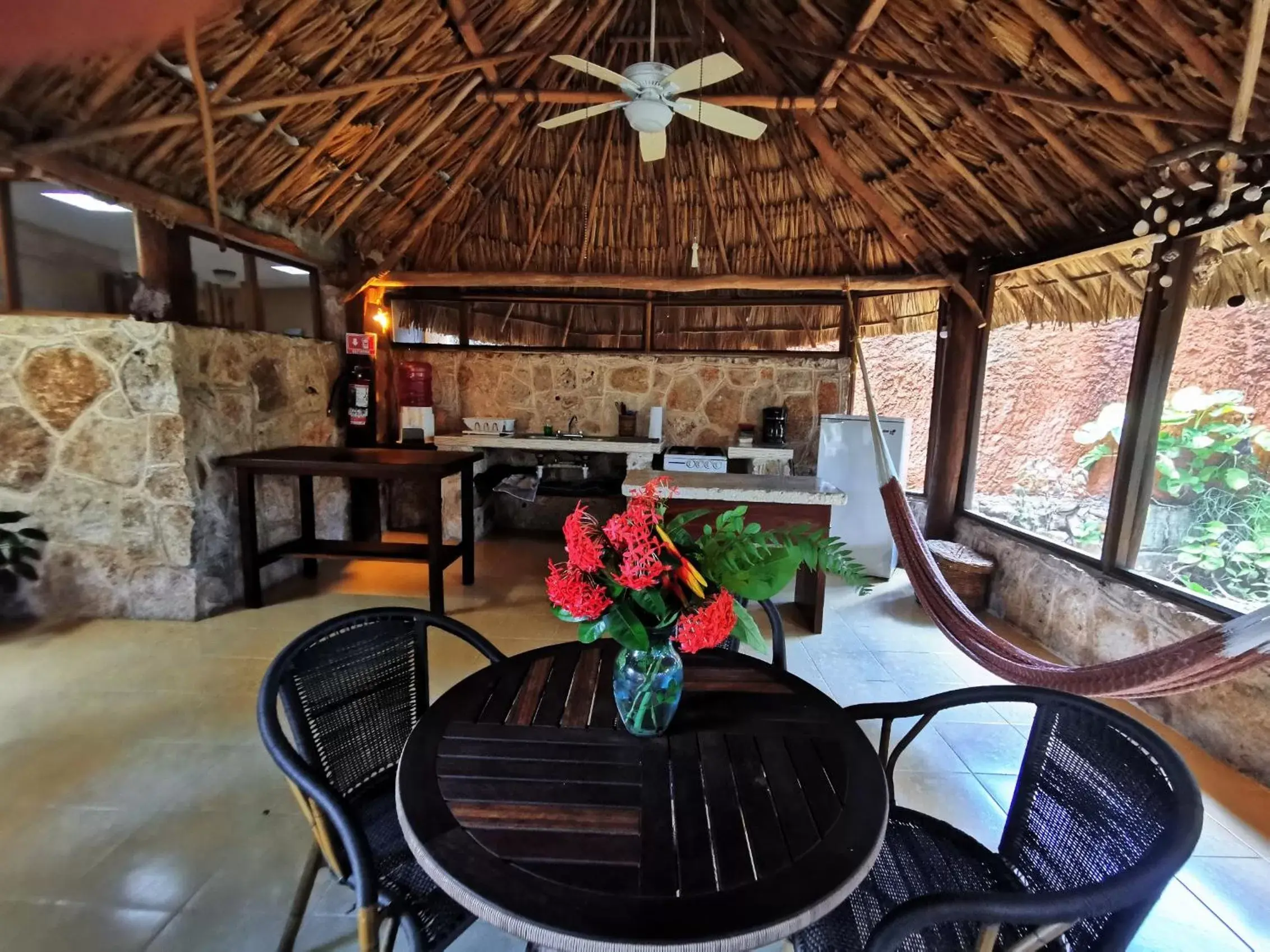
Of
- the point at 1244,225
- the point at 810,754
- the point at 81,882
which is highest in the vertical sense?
the point at 1244,225

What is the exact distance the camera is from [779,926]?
850 mm

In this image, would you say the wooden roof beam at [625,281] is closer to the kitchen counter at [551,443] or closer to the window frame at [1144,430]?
the kitchen counter at [551,443]

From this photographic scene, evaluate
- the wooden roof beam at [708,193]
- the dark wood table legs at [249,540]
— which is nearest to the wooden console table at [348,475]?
the dark wood table legs at [249,540]

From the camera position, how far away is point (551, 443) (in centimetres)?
467

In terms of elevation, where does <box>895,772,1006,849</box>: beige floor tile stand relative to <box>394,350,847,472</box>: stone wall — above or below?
below

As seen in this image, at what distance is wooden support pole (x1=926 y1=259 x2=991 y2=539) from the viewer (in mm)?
4133

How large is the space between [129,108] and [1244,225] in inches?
181

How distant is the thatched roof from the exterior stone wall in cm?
147

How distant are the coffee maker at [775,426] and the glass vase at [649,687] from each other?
3903 millimetres

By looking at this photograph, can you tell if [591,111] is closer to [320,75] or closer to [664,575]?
[320,75]

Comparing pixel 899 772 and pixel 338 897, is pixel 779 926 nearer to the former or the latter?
pixel 338 897

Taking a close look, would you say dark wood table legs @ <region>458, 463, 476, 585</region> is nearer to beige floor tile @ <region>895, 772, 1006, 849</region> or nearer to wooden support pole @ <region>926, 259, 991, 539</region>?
beige floor tile @ <region>895, 772, 1006, 849</region>

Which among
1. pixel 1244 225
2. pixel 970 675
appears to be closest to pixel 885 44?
pixel 1244 225

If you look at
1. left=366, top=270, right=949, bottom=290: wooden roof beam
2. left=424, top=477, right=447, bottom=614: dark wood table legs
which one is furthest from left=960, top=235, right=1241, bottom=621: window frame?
left=424, top=477, right=447, bottom=614: dark wood table legs
